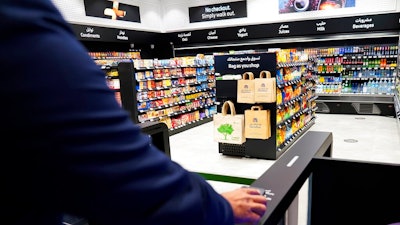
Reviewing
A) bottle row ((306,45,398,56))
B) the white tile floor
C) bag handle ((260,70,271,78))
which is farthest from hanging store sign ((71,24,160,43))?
bottle row ((306,45,398,56))

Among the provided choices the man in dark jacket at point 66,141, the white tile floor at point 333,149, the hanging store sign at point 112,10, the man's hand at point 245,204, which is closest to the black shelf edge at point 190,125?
the white tile floor at point 333,149

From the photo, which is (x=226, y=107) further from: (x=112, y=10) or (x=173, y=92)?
(x=112, y=10)

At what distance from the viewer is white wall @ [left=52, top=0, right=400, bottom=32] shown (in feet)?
30.2

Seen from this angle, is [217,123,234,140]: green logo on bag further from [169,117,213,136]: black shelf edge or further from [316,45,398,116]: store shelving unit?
[316,45,398,116]: store shelving unit

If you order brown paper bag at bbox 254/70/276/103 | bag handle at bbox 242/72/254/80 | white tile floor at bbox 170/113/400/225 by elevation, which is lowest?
white tile floor at bbox 170/113/400/225

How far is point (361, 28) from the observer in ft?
30.8

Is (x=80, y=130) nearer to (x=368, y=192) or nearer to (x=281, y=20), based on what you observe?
(x=368, y=192)

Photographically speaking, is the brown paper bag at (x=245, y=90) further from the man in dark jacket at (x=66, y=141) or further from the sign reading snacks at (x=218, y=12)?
the sign reading snacks at (x=218, y=12)

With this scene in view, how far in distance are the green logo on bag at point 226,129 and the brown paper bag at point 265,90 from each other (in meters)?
0.66

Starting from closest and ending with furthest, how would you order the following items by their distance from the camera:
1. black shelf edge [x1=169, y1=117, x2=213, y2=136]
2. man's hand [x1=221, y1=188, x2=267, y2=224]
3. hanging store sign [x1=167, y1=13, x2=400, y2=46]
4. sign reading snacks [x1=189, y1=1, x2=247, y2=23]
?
man's hand [x1=221, y1=188, x2=267, y2=224]
black shelf edge [x1=169, y1=117, x2=213, y2=136]
hanging store sign [x1=167, y1=13, x2=400, y2=46]
sign reading snacks [x1=189, y1=1, x2=247, y2=23]

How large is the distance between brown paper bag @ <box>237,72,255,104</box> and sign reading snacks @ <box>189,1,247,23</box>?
20.2ft

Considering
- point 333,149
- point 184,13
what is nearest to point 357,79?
point 333,149

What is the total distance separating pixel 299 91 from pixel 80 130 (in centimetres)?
751

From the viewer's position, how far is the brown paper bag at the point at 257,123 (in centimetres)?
554
